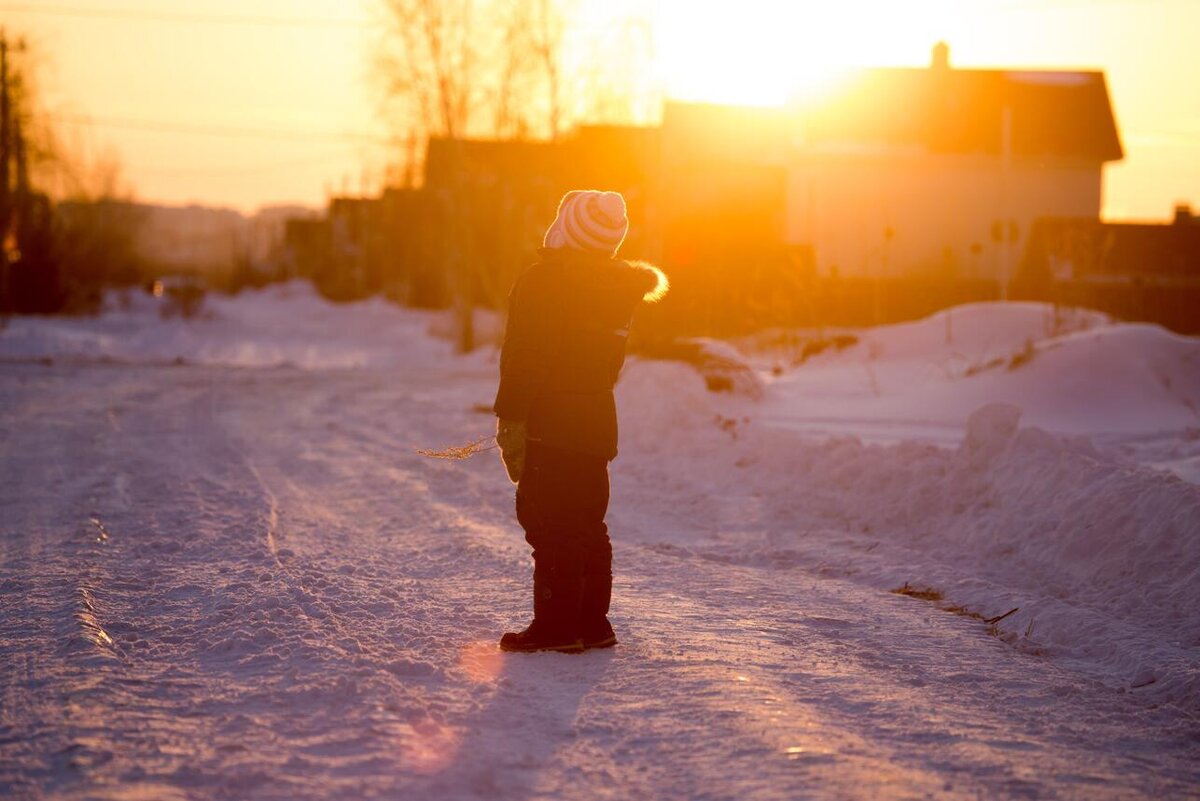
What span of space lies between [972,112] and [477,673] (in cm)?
4297

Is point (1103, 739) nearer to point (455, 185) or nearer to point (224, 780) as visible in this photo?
point (224, 780)

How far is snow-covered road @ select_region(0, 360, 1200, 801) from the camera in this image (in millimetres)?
3939

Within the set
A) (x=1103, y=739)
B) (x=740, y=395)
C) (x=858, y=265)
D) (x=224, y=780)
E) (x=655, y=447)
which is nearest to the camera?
(x=224, y=780)

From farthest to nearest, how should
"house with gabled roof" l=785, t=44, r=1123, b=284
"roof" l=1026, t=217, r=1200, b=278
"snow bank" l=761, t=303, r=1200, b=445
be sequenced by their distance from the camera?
"house with gabled roof" l=785, t=44, r=1123, b=284 → "roof" l=1026, t=217, r=1200, b=278 → "snow bank" l=761, t=303, r=1200, b=445

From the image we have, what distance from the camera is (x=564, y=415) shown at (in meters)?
5.50

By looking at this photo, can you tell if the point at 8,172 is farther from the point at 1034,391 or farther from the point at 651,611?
the point at 651,611

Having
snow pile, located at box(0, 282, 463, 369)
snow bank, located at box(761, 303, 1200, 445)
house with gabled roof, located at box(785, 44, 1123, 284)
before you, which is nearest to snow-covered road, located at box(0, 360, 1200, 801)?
snow bank, located at box(761, 303, 1200, 445)

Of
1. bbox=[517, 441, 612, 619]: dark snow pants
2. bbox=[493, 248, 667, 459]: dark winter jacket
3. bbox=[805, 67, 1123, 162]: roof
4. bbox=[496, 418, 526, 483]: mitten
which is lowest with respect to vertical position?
bbox=[517, 441, 612, 619]: dark snow pants

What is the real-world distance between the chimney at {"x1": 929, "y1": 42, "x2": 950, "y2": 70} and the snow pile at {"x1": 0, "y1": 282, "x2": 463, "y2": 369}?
19.4m

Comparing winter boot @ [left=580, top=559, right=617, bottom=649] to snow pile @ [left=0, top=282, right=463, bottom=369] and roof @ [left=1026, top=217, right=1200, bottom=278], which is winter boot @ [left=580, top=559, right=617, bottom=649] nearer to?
snow pile @ [left=0, top=282, right=463, bottom=369]

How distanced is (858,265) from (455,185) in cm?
1402

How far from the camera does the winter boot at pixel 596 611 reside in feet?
18.1

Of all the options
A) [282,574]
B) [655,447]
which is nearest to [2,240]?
[655,447]

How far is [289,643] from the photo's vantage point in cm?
539
